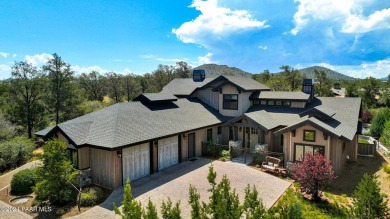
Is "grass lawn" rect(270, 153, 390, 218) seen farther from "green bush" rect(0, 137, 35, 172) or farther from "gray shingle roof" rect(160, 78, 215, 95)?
"green bush" rect(0, 137, 35, 172)

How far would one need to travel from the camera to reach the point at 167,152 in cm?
1766

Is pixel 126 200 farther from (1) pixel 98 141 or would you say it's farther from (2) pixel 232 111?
(2) pixel 232 111

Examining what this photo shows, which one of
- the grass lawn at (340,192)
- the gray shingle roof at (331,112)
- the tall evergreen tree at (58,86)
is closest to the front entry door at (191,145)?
the gray shingle roof at (331,112)

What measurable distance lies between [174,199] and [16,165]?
1551 cm

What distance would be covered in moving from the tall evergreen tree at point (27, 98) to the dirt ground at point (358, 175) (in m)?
32.2

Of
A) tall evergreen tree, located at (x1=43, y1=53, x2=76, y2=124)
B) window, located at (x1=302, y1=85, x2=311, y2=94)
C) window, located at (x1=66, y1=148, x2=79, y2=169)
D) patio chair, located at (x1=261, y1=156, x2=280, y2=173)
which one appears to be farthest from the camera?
tall evergreen tree, located at (x1=43, y1=53, x2=76, y2=124)

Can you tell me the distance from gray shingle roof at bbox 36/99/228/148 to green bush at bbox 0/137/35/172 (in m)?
6.94

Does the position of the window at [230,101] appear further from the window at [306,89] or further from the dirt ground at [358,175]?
the dirt ground at [358,175]

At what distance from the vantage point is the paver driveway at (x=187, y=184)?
12.4 meters

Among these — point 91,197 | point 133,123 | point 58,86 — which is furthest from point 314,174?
point 58,86

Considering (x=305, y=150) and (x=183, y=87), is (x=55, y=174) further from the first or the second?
(x=183, y=87)

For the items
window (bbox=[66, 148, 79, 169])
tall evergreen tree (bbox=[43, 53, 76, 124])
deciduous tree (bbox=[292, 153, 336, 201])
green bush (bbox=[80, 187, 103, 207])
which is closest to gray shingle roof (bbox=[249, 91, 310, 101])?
deciduous tree (bbox=[292, 153, 336, 201])

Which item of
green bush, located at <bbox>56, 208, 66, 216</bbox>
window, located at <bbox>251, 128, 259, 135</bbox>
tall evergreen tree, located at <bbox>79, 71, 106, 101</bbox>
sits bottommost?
green bush, located at <bbox>56, 208, 66, 216</bbox>

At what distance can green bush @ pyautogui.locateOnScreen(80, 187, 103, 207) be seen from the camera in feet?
40.4
